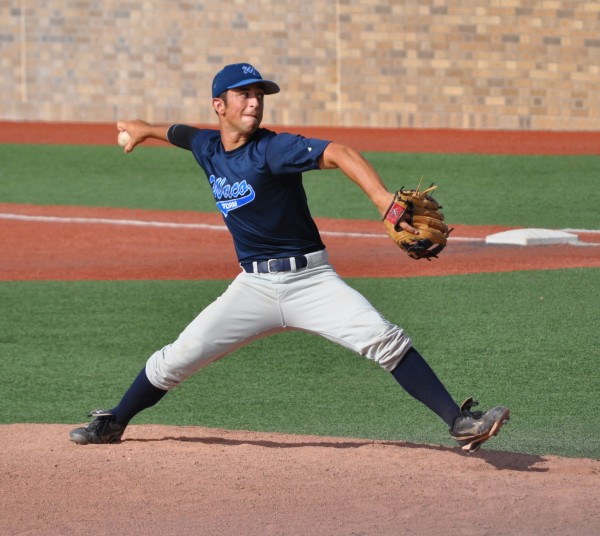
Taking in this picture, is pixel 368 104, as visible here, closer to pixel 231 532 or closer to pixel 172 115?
pixel 172 115

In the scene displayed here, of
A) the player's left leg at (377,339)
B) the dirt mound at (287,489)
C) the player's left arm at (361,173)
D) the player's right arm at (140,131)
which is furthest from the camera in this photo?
→ the player's right arm at (140,131)

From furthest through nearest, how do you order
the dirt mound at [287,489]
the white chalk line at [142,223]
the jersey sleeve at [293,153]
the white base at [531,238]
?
1. the white chalk line at [142,223]
2. the white base at [531,238]
3. the jersey sleeve at [293,153]
4. the dirt mound at [287,489]

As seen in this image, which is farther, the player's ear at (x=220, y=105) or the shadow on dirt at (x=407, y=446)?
the player's ear at (x=220, y=105)

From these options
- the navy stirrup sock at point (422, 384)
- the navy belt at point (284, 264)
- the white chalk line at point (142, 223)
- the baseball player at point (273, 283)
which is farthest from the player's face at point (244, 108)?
the white chalk line at point (142, 223)

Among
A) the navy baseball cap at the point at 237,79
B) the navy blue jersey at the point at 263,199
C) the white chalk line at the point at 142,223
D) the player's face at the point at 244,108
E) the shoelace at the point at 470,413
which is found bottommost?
the white chalk line at the point at 142,223

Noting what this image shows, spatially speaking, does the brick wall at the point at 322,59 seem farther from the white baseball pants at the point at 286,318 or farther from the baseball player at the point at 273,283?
the white baseball pants at the point at 286,318

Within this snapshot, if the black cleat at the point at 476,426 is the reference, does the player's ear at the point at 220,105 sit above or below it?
above

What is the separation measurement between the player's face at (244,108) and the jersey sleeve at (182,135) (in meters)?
0.47

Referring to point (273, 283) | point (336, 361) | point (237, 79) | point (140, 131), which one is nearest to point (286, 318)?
point (273, 283)

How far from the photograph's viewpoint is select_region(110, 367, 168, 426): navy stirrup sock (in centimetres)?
584

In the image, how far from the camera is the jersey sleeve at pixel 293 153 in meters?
5.17

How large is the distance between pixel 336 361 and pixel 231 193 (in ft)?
9.47

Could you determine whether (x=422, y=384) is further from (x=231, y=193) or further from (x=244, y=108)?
(x=244, y=108)

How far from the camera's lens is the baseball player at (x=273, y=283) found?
5.34 m
